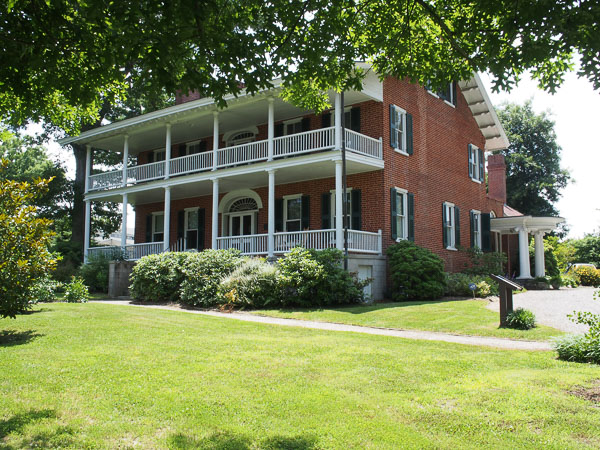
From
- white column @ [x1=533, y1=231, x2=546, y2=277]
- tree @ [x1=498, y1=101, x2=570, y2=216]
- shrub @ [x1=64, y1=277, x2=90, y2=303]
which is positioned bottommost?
shrub @ [x1=64, y1=277, x2=90, y2=303]

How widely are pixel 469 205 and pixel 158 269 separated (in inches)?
573

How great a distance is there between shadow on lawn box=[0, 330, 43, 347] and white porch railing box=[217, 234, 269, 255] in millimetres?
9637

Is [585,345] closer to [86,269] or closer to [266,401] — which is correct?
[266,401]

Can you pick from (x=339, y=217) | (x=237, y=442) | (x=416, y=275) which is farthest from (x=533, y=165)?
(x=237, y=442)

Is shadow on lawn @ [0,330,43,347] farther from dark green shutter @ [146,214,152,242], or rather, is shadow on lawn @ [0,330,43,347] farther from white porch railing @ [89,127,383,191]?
dark green shutter @ [146,214,152,242]

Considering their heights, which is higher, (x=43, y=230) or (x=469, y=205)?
→ (x=469, y=205)

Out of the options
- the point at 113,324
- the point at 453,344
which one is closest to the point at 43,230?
the point at 113,324

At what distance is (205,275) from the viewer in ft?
51.8

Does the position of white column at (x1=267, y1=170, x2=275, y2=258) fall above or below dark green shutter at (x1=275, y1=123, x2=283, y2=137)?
below

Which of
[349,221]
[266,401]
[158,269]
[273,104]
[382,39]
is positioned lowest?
[266,401]

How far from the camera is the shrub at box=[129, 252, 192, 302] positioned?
1680cm

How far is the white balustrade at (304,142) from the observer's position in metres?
17.5

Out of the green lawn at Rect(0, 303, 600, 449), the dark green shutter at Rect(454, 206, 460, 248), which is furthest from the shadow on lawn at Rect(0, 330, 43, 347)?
the dark green shutter at Rect(454, 206, 460, 248)

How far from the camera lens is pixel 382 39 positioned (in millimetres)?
7375
